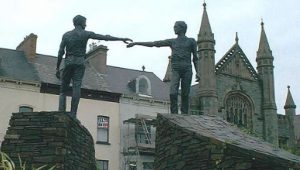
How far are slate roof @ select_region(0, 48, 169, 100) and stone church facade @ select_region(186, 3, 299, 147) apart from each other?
6.69 metres

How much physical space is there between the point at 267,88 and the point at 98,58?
1942cm

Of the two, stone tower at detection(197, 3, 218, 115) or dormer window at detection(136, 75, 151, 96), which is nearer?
dormer window at detection(136, 75, 151, 96)

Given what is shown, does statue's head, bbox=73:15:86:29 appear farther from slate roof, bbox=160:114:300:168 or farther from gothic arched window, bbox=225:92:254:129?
gothic arched window, bbox=225:92:254:129

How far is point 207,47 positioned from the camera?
49.8m

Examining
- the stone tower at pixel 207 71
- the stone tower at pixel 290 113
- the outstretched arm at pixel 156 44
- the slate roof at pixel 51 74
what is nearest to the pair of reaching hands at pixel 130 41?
the outstretched arm at pixel 156 44

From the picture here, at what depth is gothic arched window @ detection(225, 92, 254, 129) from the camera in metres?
50.8

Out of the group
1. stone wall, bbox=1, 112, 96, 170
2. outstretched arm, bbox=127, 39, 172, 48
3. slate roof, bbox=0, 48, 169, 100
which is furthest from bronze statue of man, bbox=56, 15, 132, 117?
slate roof, bbox=0, 48, 169, 100

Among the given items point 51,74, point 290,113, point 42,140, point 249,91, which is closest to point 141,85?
point 51,74

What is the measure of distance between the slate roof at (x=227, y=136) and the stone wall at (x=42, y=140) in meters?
2.50

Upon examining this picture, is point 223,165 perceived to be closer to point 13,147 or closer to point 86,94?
point 13,147

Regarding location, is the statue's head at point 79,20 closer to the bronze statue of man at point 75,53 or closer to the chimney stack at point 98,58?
the bronze statue of man at point 75,53

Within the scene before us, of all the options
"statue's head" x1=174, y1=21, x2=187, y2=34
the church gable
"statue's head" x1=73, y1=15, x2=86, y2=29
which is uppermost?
the church gable

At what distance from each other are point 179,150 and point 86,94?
24.5 meters

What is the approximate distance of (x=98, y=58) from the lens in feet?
135
